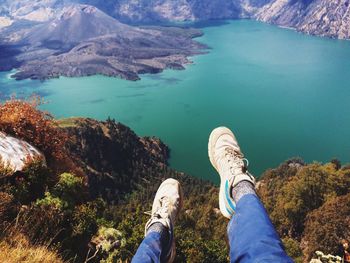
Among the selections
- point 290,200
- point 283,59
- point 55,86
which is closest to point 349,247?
point 290,200

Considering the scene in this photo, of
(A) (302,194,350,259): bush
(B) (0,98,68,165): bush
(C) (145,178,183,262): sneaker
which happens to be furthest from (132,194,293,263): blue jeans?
(A) (302,194,350,259): bush

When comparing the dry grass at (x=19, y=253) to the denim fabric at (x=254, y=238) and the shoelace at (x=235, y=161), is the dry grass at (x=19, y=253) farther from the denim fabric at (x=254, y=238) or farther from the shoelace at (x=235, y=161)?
the shoelace at (x=235, y=161)

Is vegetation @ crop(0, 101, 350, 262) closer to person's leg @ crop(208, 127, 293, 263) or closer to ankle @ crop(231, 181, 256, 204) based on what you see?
person's leg @ crop(208, 127, 293, 263)

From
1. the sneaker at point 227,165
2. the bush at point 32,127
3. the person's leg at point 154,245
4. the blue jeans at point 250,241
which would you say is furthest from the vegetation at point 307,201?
the blue jeans at point 250,241

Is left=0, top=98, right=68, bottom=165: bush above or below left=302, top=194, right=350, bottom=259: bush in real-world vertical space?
above

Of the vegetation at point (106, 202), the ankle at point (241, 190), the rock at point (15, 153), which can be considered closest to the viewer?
the ankle at point (241, 190)

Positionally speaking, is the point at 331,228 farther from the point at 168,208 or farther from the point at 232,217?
the point at 232,217

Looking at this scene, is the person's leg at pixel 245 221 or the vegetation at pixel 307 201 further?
the vegetation at pixel 307 201
